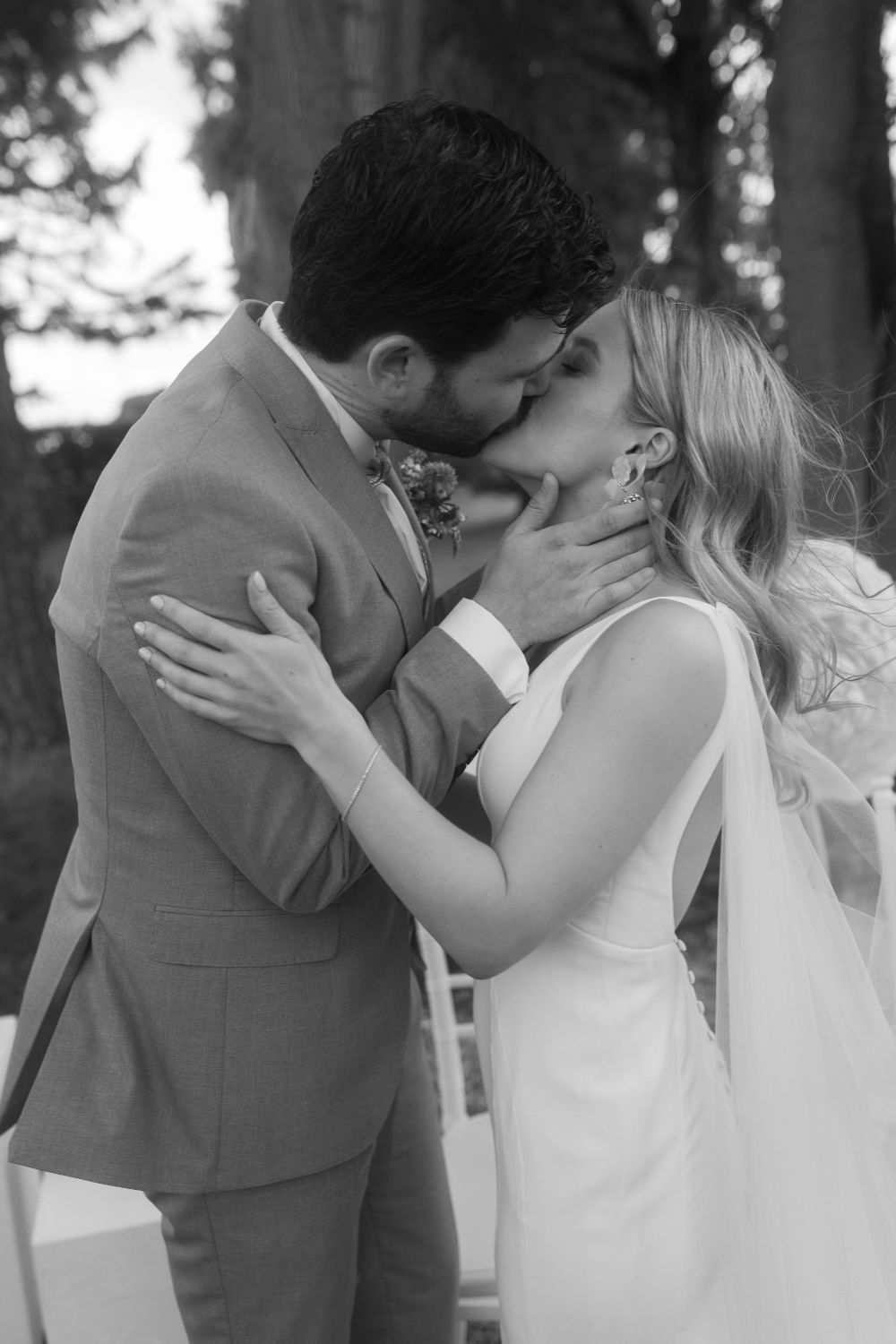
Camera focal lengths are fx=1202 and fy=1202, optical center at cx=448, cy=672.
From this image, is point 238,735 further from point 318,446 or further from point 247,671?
point 318,446

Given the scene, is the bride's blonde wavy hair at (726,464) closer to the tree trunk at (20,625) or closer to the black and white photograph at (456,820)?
the black and white photograph at (456,820)

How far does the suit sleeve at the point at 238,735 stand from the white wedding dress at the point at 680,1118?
0.82 feet

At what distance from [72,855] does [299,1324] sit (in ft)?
2.73

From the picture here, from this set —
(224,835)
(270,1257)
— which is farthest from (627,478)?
Result: (270,1257)

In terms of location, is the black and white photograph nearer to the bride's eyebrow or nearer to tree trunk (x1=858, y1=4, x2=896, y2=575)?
the bride's eyebrow

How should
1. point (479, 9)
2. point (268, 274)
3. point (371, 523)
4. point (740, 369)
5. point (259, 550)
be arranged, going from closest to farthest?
point (259, 550)
point (371, 523)
point (740, 369)
point (268, 274)
point (479, 9)

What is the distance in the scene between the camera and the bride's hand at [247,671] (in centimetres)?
156

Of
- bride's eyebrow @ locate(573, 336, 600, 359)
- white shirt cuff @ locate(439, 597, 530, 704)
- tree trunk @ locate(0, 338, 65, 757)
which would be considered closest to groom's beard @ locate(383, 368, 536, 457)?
bride's eyebrow @ locate(573, 336, 600, 359)

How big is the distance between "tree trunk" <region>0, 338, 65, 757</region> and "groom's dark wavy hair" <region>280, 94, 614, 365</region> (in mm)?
4658

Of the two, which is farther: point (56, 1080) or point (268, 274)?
point (268, 274)

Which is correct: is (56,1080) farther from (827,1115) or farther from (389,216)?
(389,216)

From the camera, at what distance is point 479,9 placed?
7.75m

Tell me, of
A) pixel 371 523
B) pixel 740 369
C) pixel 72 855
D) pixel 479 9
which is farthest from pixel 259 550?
pixel 479 9

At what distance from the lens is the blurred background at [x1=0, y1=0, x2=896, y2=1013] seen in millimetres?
4555
